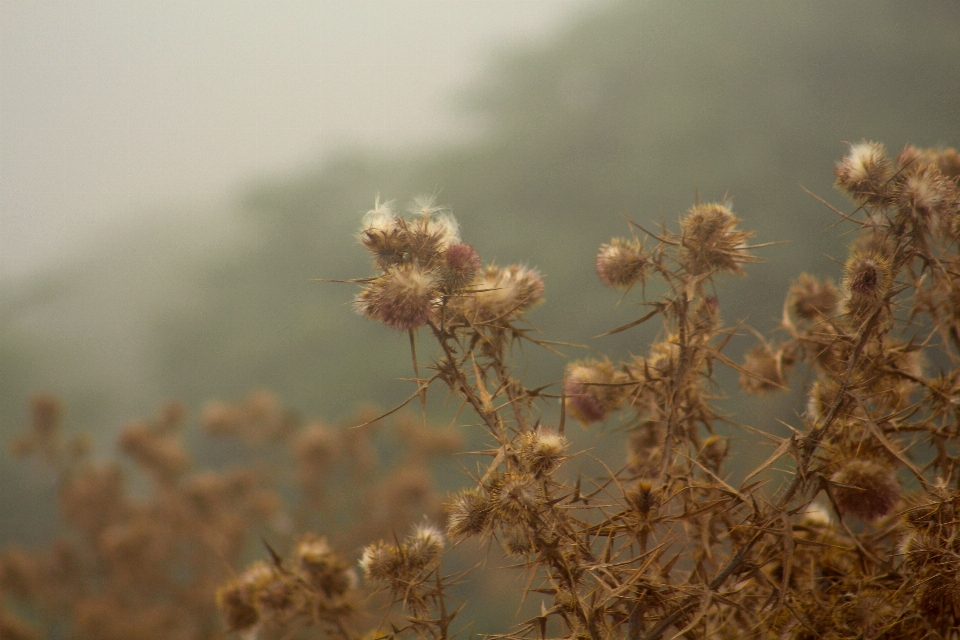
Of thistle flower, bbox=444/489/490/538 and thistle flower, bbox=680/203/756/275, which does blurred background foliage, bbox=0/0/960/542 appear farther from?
thistle flower, bbox=444/489/490/538

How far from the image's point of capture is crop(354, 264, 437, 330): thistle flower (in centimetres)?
33

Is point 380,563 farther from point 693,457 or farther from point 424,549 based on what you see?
point 693,457

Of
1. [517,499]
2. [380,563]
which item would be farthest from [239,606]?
[517,499]

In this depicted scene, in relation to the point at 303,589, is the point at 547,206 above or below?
above

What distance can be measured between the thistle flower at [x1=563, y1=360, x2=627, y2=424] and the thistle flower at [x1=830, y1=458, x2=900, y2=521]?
0.13m

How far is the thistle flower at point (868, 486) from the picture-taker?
386 mm

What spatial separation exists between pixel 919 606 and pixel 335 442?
1049 millimetres

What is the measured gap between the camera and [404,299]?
0.33 m

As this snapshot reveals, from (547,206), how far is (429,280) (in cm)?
167

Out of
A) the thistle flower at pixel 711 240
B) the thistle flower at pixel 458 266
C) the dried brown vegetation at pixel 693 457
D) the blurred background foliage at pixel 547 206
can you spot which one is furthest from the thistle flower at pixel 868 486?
the blurred background foliage at pixel 547 206

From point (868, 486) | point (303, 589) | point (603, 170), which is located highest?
point (603, 170)

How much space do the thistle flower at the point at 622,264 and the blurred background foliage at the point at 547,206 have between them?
2.08 feet

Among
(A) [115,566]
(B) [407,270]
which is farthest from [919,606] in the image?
(A) [115,566]

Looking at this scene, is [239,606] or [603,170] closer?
[239,606]
